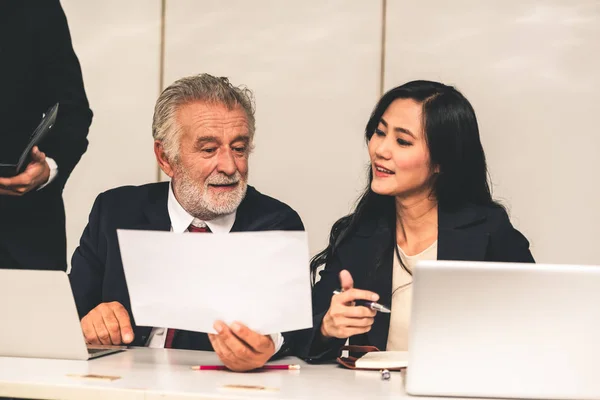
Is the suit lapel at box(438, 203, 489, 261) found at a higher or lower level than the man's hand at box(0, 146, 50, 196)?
lower

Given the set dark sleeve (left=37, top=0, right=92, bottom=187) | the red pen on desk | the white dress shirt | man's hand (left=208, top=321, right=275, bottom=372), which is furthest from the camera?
dark sleeve (left=37, top=0, right=92, bottom=187)

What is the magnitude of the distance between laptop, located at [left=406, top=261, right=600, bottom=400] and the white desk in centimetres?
12

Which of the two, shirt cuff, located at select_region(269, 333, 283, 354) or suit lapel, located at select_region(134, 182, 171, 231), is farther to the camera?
suit lapel, located at select_region(134, 182, 171, 231)

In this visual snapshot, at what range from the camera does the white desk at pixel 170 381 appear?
1.44m

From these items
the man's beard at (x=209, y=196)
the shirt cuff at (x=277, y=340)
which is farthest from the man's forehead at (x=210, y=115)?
the shirt cuff at (x=277, y=340)

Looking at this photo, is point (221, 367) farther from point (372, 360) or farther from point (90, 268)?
point (90, 268)

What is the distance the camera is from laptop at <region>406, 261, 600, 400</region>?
1.38 meters

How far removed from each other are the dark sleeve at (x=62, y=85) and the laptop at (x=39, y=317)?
1100mm

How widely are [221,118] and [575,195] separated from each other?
174cm

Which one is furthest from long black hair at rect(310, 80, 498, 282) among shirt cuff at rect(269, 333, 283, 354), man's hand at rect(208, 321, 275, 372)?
man's hand at rect(208, 321, 275, 372)

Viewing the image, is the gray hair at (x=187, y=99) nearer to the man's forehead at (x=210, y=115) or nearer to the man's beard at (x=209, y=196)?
the man's forehead at (x=210, y=115)

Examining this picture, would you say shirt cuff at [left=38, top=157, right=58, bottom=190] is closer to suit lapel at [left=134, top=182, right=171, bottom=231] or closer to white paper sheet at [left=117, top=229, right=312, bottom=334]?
suit lapel at [left=134, top=182, right=171, bottom=231]

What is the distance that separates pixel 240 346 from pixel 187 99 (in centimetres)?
106

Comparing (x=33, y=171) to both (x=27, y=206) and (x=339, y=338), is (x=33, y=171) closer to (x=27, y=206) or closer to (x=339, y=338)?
(x=27, y=206)
